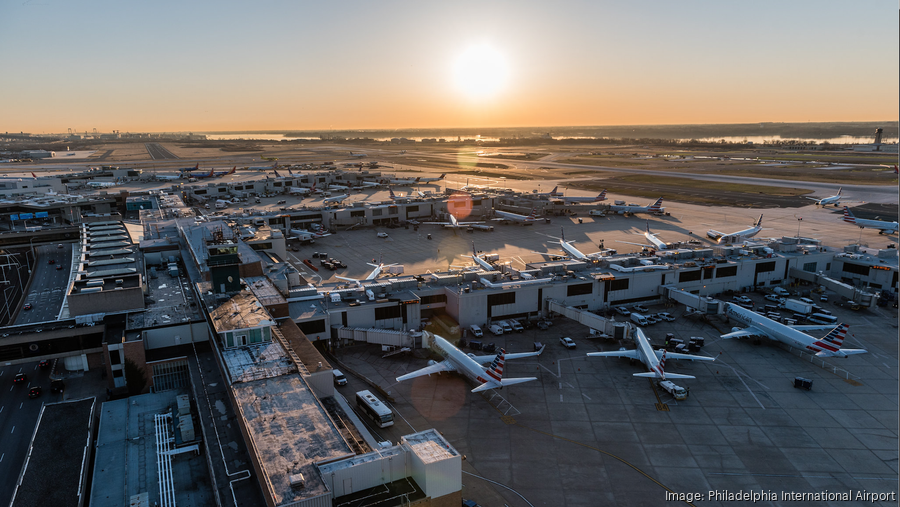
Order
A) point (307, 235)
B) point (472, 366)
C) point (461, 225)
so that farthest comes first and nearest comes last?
point (461, 225), point (307, 235), point (472, 366)

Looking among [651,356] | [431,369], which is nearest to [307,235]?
[431,369]

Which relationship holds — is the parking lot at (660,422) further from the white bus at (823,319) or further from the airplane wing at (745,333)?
the white bus at (823,319)

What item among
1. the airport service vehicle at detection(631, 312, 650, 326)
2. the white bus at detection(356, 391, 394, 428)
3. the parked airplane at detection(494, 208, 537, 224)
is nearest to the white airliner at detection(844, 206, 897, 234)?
the parked airplane at detection(494, 208, 537, 224)

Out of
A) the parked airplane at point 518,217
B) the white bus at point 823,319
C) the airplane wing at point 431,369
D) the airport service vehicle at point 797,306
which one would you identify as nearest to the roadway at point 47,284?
the airplane wing at point 431,369

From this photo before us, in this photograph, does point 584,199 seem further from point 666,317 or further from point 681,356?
point 681,356

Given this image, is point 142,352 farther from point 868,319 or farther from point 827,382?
point 868,319

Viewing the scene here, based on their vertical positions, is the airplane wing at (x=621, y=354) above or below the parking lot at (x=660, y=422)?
above

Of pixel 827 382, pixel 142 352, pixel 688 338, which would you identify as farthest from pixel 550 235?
pixel 142 352
